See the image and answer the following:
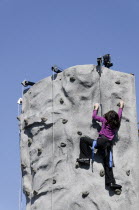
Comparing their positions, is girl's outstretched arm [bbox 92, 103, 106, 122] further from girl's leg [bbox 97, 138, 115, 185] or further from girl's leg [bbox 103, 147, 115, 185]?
girl's leg [bbox 103, 147, 115, 185]

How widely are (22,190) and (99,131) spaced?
5.94ft

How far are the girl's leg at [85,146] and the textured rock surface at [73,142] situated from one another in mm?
111

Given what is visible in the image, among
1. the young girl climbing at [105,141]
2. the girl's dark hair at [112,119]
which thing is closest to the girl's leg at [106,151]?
the young girl climbing at [105,141]

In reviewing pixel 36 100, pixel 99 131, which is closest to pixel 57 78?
pixel 36 100

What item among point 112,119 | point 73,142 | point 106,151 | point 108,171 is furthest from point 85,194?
point 112,119

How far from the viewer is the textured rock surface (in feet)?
30.4

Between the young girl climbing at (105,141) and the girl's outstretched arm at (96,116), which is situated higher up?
the girl's outstretched arm at (96,116)

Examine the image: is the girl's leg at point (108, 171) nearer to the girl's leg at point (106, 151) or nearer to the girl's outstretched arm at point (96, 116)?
the girl's leg at point (106, 151)

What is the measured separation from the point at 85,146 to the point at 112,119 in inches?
25.4

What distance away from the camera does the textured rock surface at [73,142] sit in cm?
927

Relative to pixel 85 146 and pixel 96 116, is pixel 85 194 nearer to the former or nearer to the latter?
pixel 85 146

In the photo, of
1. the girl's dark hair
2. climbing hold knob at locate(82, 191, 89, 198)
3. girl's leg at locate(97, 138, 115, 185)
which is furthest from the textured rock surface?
the girl's dark hair

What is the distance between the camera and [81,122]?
969cm

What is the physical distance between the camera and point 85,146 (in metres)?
9.46
